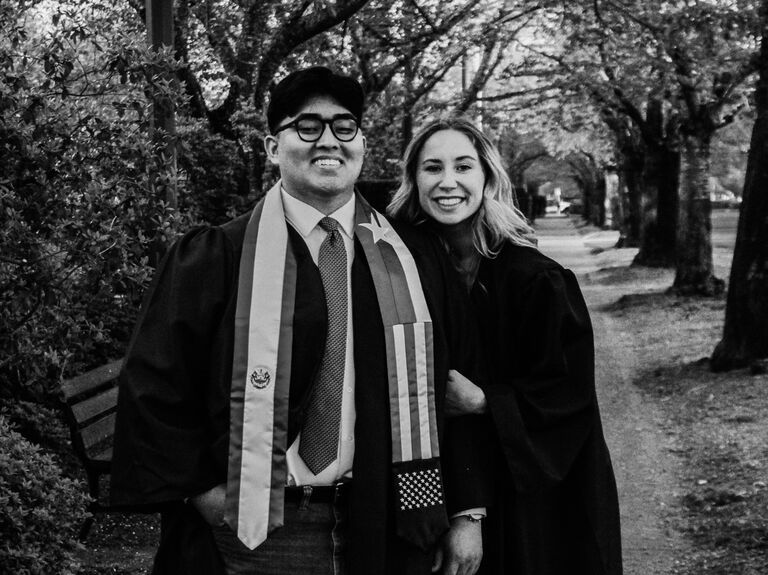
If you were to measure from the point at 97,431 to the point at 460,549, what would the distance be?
3.42 m

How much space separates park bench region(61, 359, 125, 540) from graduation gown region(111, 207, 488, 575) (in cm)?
263

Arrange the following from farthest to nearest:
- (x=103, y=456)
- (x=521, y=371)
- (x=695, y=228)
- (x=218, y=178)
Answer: (x=695, y=228), (x=218, y=178), (x=103, y=456), (x=521, y=371)

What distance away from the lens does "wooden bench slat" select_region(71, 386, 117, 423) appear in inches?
226

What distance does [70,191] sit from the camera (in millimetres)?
5355

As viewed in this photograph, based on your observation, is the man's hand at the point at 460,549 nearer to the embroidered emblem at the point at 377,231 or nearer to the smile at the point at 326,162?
the embroidered emblem at the point at 377,231

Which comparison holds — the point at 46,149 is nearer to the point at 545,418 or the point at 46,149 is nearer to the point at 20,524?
the point at 20,524

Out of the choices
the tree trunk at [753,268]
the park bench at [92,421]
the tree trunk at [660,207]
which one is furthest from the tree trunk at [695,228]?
the park bench at [92,421]

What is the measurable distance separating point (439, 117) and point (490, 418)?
1.00 meters

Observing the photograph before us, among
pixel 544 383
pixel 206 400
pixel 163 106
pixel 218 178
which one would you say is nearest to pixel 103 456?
pixel 163 106

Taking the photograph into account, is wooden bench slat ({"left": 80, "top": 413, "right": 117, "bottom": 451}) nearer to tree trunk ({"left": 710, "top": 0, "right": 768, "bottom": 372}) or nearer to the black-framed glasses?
the black-framed glasses

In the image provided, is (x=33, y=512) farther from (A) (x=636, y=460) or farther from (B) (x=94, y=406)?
(A) (x=636, y=460)

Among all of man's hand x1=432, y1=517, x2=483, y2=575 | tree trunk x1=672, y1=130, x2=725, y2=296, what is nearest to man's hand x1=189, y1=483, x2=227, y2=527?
man's hand x1=432, y1=517, x2=483, y2=575

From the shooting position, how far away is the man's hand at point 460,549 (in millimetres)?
3078

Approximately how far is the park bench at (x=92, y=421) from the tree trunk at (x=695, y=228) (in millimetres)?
14073
